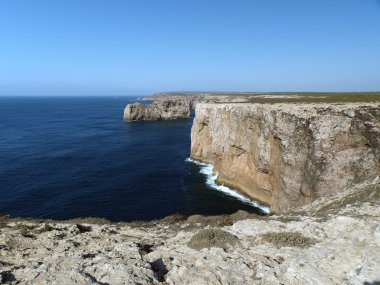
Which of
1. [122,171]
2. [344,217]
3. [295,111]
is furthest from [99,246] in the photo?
[122,171]

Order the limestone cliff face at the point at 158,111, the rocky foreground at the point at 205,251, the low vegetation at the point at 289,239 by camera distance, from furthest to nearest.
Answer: the limestone cliff face at the point at 158,111
the low vegetation at the point at 289,239
the rocky foreground at the point at 205,251

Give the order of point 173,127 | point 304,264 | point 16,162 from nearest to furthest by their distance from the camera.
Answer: point 304,264, point 16,162, point 173,127

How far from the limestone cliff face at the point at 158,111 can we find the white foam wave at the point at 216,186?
90.6 metres

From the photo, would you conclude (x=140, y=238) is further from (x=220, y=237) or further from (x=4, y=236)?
(x=4, y=236)

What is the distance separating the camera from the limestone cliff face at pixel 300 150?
3534 centimetres

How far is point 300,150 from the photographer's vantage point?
3959cm

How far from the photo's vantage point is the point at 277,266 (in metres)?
12.9

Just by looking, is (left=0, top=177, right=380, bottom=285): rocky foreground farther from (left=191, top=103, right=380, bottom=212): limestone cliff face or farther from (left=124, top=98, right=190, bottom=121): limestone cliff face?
(left=124, top=98, right=190, bottom=121): limestone cliff face

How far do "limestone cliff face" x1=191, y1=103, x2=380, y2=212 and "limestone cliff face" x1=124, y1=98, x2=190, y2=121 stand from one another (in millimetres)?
112610

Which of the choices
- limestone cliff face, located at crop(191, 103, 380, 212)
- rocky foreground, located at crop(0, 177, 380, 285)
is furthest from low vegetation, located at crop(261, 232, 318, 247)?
limestone cliff face, located at crop(191, 103, 380, 212)

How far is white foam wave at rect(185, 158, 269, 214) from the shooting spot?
49.4 m

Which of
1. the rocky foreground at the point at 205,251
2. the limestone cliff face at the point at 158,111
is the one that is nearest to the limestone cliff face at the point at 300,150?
the rocky foreground at the point at 205,251

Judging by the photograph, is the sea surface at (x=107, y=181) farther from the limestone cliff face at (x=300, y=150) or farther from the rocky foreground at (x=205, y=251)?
the rocky foreground at (x=205, y=251)

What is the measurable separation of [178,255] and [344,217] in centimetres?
937
